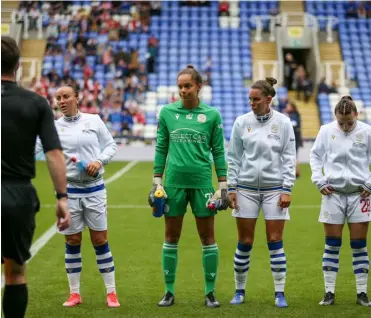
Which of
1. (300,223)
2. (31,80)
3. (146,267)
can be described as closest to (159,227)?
(300,223)

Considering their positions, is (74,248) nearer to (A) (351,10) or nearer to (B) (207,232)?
(B) (207,232)

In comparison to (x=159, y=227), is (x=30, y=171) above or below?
above

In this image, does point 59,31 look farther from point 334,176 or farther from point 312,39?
point 334,176

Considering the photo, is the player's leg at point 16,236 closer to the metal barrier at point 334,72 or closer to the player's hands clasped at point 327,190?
the player's hands clasped at point 327,190

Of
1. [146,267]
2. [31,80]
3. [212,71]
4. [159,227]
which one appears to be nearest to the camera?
[146,267]

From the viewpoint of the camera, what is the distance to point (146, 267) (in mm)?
10156

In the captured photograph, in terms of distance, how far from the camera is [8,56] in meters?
5.70

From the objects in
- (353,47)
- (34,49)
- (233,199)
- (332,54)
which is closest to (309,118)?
(332,54)

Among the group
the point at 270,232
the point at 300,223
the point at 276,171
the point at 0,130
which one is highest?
the point at 0,130

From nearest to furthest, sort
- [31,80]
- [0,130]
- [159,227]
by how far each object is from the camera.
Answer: [0,130], [159,227], [31,80]

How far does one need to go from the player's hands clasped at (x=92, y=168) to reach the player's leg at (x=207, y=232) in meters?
0.82

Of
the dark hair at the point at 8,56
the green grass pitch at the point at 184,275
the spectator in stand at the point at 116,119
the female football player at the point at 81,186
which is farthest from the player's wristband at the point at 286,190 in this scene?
the spectator in stand at the point at 116,119

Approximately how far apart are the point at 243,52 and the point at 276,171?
32.1 metres

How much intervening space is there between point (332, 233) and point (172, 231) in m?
1.39
